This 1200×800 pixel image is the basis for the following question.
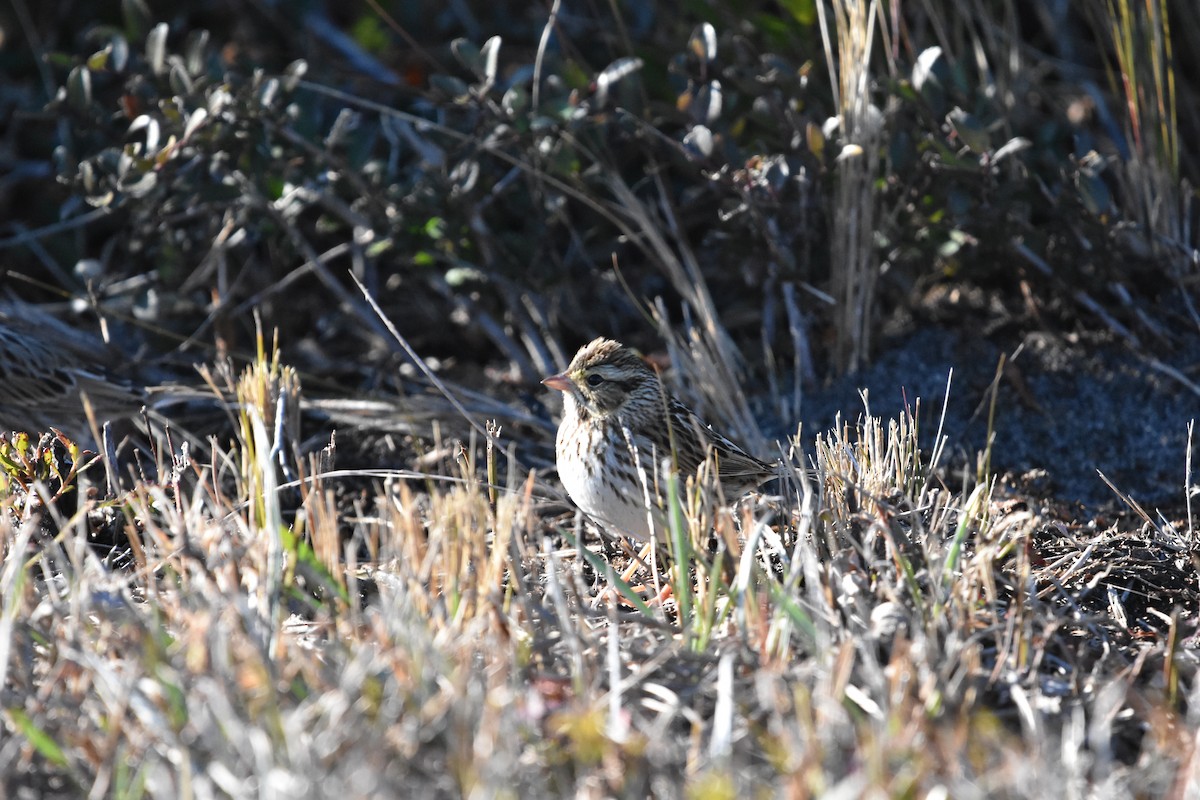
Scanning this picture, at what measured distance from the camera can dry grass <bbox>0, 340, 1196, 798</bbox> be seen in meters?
2.55

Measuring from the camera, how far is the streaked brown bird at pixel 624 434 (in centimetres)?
422

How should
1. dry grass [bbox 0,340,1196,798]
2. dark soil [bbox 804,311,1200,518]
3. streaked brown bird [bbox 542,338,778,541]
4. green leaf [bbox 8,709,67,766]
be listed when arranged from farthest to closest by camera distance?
1. dark soil [bbox 804,311,1200,518]
2. streaked brown bird [bbox 542,338,778,541]
3. green leaf [bbox 8,709,67,766]
4. dry grass [bbox 0,340,1196,798]

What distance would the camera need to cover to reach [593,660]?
10.4 feet

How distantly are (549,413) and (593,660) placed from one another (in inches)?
89.2

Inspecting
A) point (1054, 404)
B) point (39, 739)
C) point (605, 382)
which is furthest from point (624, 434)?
point (39, 739)

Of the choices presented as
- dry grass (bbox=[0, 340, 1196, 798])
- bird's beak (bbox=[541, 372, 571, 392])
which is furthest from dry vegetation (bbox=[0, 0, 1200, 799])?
bird's beak (bbox=[541, 372, 571, 392])

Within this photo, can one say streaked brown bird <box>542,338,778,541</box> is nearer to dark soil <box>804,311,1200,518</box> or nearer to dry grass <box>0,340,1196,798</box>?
dry grass <box>0,340,1196,798</box>

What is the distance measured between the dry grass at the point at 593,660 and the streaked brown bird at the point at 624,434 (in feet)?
1.23

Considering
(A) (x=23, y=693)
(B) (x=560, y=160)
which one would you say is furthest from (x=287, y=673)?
(B) (x=560, y=160)

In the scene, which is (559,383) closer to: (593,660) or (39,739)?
(593,660)

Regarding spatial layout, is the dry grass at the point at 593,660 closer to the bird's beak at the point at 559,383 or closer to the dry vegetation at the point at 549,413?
the dry vegetation at the point at 549,413

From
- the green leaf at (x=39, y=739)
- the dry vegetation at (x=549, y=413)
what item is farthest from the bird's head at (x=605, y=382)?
the green leaf at (x=39, y=739)

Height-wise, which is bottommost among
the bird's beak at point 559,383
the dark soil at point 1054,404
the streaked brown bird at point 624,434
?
the dark soil at point 1054,404

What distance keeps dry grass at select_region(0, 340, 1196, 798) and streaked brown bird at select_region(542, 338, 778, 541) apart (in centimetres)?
38
